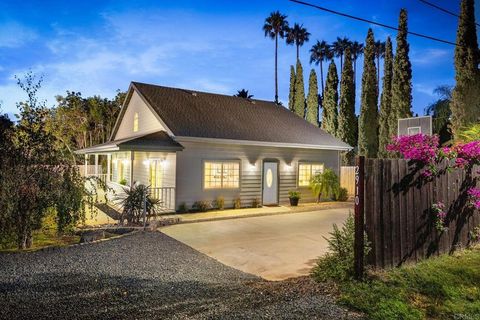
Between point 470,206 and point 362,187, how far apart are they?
3559 mm

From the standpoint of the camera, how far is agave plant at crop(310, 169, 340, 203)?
15797mm

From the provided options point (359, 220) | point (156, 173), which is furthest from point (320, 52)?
point (359, 220)

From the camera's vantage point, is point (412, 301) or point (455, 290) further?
point (455, 290)

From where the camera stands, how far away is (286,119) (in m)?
18.5

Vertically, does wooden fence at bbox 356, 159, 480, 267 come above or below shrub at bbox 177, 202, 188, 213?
above

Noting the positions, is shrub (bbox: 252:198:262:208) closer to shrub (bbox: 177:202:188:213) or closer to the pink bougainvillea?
shrub (bbox: 177:202:188:213)

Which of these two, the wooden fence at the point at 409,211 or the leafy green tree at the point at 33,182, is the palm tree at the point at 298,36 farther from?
the leafy green tree at the point at 33,182

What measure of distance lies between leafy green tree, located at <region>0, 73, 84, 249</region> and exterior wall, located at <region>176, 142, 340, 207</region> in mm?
5268

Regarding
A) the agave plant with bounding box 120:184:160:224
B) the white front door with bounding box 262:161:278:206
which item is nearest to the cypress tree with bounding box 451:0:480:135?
the white front door with bounding box 262:161:278:206

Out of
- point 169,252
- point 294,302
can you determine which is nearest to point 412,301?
point 294,302

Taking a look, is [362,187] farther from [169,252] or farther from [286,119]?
[286,119]

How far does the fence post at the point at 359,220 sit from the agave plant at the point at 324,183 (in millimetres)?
10725

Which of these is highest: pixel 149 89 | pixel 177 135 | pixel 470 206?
pixel 149 89

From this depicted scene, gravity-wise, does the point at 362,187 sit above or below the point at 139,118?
below
